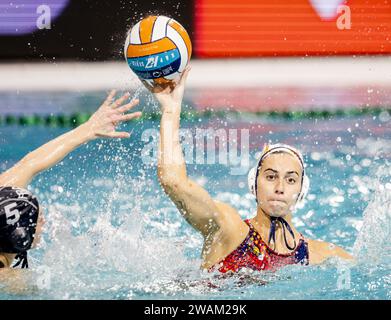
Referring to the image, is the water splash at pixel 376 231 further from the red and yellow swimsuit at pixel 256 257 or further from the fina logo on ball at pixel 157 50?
the fina logo on ball at pixel 157 50

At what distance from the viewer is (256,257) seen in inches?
122

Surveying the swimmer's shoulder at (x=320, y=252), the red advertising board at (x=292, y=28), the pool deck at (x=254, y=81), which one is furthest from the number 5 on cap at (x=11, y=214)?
the red advertising board at (x=292, y=28)

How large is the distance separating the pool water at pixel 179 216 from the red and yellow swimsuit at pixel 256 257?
1.9 inches

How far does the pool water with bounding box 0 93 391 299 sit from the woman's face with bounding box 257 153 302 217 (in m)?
0.25

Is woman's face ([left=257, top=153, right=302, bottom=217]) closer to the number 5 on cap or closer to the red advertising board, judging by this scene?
the number 5 on cap

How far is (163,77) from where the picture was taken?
3.28 m

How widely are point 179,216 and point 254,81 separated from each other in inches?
53.7

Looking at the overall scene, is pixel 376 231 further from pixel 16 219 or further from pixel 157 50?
pixel 16 219

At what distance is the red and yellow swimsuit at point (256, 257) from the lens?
3.06 meters

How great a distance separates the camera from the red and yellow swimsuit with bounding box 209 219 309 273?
306 centimetres
